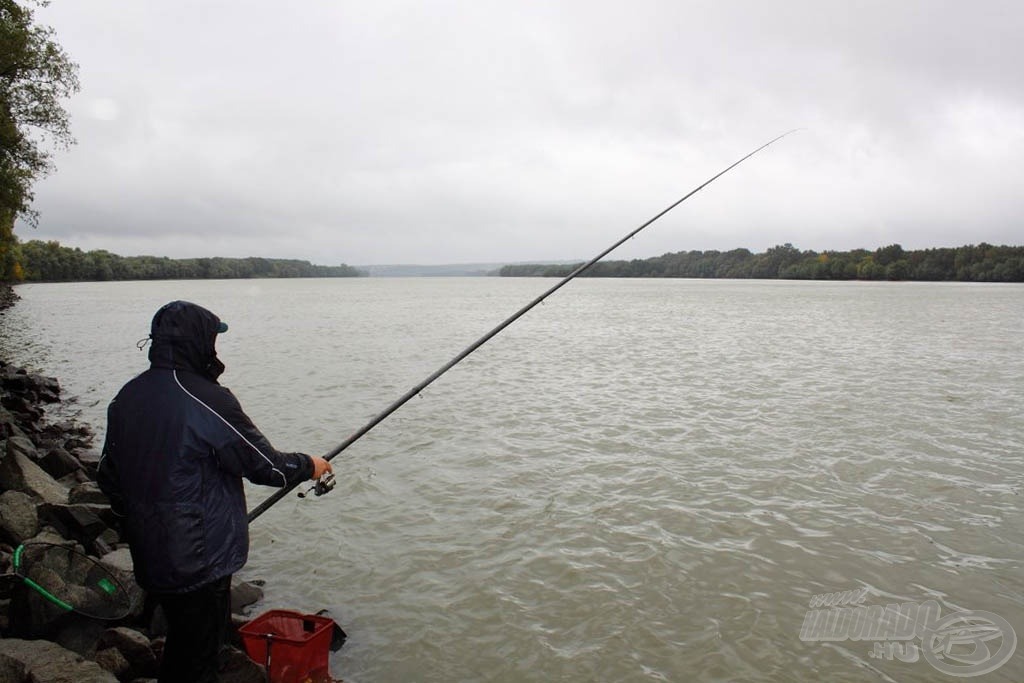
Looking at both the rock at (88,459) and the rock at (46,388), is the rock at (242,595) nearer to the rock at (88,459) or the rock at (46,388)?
the rock at (88,459)

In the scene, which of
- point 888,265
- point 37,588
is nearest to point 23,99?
point 37,588

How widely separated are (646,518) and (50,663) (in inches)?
235

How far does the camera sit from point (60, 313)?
159 feet

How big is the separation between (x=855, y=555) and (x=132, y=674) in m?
6.53

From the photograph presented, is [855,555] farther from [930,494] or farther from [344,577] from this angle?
[344,577]

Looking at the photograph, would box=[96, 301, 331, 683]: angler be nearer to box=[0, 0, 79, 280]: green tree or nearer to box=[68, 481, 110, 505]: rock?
box=[68, 481, 110, 505]: rock

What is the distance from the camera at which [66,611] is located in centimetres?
472

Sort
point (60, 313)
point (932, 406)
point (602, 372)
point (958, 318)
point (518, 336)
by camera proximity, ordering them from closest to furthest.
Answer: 1. point (932, 406)
2. point (602, 372)
3. point (518, 336)
4. point (958, 318)
5. point (60, 313)

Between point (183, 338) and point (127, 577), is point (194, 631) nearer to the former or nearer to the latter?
point (183, 338)

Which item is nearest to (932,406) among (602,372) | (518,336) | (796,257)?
(602,372)

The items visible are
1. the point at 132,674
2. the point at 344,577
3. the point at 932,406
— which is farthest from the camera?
the point at 932,406

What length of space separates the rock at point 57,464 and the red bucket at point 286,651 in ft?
18.9

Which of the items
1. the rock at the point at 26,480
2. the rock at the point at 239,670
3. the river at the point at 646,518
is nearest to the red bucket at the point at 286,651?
the rock at the point at 239,670

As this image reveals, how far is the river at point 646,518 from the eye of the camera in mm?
5469
